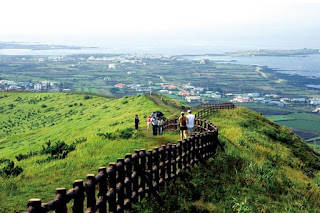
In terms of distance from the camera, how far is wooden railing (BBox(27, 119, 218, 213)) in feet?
26.7

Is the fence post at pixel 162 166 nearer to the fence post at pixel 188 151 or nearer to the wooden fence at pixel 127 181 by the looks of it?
the wooden fence at pixel 127 181

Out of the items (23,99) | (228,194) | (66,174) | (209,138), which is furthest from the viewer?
(23,99)

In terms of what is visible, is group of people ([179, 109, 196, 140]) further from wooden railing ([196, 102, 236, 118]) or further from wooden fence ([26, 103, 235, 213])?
wooden railing ([196, 102, 236, 118])

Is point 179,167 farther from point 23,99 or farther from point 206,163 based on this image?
point 23,99

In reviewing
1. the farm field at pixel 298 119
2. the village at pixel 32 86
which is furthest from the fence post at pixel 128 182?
the village at pixel 32 86

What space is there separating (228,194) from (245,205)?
149 cm

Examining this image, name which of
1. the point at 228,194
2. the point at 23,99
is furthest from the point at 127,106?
the point at 228,194

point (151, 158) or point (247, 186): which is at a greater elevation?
point (151, 158)

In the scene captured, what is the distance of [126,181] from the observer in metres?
11.2

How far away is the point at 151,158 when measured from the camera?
42.4 feet

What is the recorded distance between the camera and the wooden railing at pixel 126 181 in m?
8.13

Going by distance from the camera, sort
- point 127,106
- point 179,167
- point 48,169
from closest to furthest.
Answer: point 179,167, point 48,169, point 127,106

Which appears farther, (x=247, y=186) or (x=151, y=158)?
(x=247, y=186)

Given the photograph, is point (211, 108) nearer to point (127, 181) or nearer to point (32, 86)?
point (127, 181)
